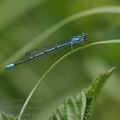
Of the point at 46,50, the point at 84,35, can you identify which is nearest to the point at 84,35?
the point at 84,35

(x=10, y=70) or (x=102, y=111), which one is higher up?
(x=10, y=70)

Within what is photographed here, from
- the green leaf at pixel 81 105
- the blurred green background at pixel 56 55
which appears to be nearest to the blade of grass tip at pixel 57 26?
the blurred green background at pixel 56 55

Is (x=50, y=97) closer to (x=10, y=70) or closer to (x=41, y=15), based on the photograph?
(x=10, y=70)

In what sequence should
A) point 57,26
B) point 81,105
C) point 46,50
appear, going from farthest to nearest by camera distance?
point 57,26, point 46,50, point 81,105

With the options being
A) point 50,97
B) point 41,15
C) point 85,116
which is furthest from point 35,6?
point 85,116

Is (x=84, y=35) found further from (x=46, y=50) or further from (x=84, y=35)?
(x=46, y=50)
